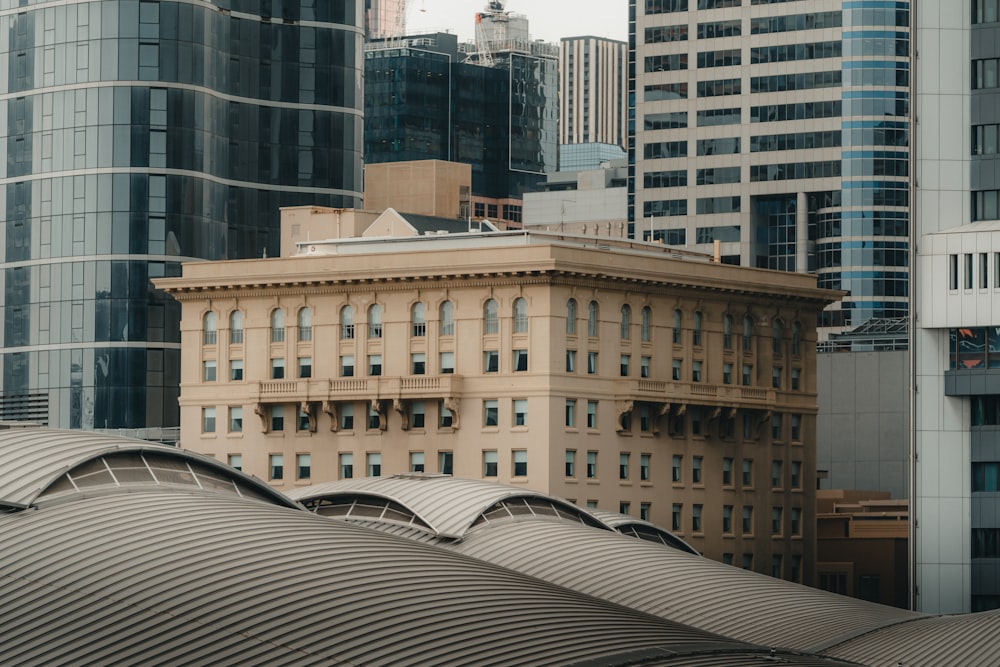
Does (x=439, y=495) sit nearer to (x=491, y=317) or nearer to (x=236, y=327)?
(x=491, y=317)

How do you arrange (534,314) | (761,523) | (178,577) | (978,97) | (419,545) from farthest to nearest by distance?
(761,523)
(534,314)
(978,97)
(419,545)
(178,577)

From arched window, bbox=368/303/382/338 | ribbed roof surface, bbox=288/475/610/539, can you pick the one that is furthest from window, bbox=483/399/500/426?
ribbed roof surface, bbox=288/475/610/539

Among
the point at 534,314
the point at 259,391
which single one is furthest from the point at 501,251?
the point at 259,391

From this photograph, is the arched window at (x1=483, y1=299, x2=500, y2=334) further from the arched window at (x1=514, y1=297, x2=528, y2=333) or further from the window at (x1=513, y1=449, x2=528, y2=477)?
the window at (x1=513, y1=449, x2=528, y2=477)

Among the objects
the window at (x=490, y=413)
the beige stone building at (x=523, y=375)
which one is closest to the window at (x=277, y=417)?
the beige stone building at (x=523, y=375)

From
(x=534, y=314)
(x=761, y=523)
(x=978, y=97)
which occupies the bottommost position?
(x=761, y=523)

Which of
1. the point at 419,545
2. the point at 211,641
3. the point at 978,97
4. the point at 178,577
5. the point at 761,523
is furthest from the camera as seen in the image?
the point at 761,523

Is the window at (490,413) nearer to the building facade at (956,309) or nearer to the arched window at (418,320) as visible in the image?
the arched window at (418,320)

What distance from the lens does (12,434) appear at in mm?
101188

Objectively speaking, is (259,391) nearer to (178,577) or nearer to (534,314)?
(534,314)

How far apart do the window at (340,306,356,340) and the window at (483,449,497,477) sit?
15.1 metres

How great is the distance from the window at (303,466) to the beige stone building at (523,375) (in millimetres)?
169

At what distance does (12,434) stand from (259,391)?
86579mm

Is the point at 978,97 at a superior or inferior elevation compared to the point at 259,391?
superior
